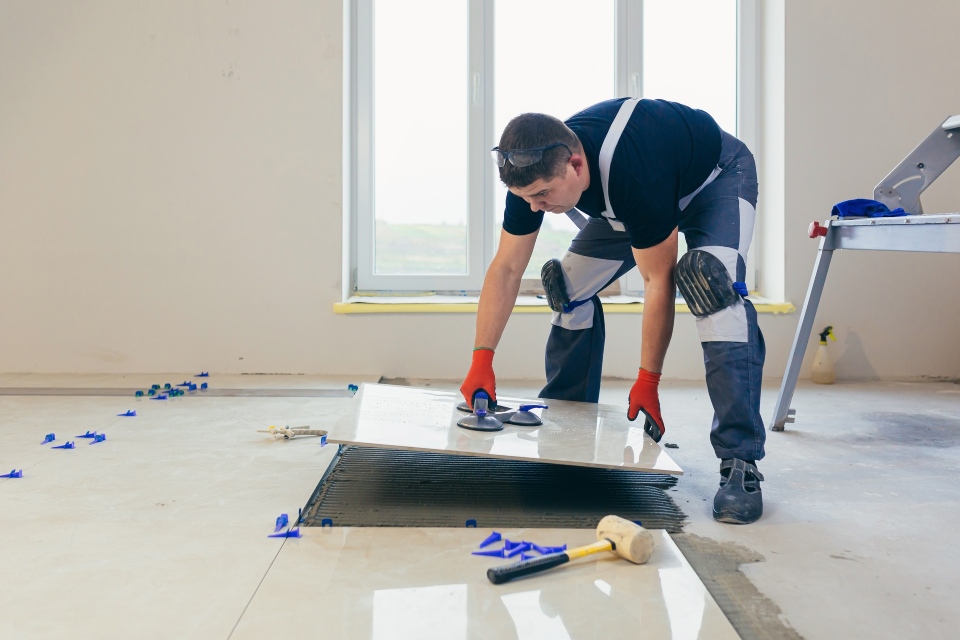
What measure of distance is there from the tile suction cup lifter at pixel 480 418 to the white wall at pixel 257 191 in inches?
63.5

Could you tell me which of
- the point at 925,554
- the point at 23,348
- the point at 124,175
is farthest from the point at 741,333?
the point at 23,348

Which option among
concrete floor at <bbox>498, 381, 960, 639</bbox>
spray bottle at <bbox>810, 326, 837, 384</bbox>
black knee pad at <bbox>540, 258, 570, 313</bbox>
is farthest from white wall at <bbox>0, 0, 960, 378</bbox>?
black knee pad at <bbox>540, 258, 570, 313</bbox>

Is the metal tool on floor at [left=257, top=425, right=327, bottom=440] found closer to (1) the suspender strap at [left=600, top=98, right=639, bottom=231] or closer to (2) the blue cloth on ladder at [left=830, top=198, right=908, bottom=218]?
(1) the suspender strap at [left=600, top=98, right=639, bottom=231]

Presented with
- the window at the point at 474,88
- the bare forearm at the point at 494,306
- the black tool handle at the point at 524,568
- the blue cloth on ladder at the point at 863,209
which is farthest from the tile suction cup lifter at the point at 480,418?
the window at the point at 474,88

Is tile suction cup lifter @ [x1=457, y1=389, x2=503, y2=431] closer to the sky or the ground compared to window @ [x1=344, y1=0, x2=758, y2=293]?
closer to the ground

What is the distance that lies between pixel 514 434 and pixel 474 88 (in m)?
2.38

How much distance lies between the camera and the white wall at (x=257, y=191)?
347cm

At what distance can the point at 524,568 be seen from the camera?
50.4 inches

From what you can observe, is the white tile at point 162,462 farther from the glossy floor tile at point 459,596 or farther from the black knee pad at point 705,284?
the black knee pad at point 705,284

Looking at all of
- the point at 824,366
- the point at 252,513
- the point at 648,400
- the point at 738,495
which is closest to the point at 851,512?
the point at 738,495

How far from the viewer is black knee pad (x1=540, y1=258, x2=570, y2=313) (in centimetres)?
219

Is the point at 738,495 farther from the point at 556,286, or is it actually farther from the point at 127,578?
the point at 127,578

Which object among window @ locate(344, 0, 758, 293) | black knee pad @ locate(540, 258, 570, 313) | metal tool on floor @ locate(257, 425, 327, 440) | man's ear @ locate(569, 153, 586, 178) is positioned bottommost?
metal tool on floor @ locate(257, 425, 327, 440)

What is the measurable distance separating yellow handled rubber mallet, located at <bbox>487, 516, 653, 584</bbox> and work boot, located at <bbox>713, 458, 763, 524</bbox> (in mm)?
351
